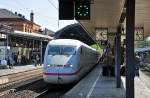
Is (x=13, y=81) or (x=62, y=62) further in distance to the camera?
(x=13, y=81)

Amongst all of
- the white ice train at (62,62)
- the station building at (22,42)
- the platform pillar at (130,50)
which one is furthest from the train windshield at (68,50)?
the station building at (22,42)

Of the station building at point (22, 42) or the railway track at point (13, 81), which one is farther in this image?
the station building at point (22, 42)

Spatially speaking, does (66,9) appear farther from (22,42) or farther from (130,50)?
(22,42)

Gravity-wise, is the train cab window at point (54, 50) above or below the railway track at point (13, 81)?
above

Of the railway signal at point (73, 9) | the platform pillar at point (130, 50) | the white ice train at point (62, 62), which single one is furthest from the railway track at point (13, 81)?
the platform pillar at point (130, 50)

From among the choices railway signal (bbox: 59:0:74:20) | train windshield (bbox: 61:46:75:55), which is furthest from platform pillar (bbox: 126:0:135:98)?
train windshield (bbox: 61:46:75:55)

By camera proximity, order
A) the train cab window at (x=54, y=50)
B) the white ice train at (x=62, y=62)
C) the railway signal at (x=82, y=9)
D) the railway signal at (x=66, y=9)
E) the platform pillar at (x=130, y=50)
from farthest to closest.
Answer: the train cab window at (x=54, y=50)
the white ice train at (x=62, y=62)
the railway signal at (x=82, y=9)
the railway signal at (x=66, y=9)
the platform pillar at (x=130, y=50)

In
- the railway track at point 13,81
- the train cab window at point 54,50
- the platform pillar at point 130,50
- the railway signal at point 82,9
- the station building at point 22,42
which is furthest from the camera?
the station building at point 22,42

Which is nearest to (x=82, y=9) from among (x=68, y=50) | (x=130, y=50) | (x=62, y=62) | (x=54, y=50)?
(x=130, y=50)

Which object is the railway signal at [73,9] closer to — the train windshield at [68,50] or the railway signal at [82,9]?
the railway signal at [82,9]

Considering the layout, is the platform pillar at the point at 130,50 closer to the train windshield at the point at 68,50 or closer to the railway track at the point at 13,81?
the railway track at the point at 13,81

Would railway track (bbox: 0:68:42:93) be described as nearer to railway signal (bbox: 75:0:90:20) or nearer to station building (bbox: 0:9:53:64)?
railway signal (bbox: 75:0:90:20)

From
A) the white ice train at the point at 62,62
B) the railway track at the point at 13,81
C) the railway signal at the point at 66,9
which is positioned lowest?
the railway track at the point at 13,81

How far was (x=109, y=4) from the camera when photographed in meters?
16.5
